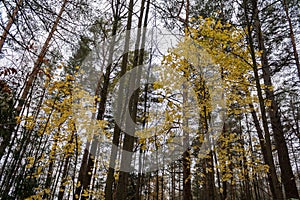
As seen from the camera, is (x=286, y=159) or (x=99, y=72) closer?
(x=286, y=159)

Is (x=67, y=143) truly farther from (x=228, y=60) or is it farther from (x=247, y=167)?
(x=247, y=167)

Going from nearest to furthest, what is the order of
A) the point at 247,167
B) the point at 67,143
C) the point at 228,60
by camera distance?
the point at 228,60 < the point at 67,143 < the point at 247,167

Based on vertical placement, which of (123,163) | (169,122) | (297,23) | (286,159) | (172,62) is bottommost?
(123,163)

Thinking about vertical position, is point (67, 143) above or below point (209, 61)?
below

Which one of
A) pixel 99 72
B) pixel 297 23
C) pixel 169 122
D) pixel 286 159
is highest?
pixel 297 23

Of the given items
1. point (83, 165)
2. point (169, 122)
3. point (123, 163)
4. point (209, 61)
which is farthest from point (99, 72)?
point (123, 163)

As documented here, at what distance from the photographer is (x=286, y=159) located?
18.3 feet

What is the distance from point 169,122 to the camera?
480 cm

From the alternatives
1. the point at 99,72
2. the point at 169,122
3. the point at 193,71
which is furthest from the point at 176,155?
the point at 99,72

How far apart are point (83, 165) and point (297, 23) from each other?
9085 millimetres

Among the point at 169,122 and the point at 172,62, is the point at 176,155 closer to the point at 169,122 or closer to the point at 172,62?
the point at 169,122

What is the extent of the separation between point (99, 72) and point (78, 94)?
4.60 meters

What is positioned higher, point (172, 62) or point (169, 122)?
point (172, 62)

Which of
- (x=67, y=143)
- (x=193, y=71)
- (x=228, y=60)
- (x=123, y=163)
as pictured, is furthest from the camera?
(x=67, y=143)
